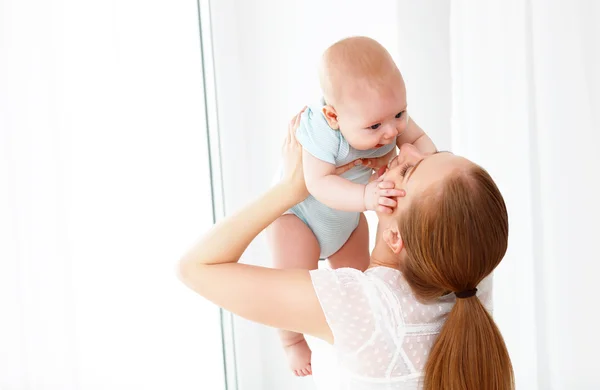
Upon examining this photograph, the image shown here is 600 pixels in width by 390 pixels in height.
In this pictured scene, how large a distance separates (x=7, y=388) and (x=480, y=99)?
1.47 metres

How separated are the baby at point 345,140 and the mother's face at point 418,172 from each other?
0.08 feet

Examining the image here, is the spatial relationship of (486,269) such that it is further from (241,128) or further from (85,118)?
(241,128)

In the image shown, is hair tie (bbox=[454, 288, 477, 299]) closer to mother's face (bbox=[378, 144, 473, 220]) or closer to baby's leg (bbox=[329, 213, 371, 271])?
mother's face (bbox=[378, 144, 473, 220])

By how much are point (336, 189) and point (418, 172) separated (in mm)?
170

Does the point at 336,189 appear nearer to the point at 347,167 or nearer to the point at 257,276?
the point at 347,167

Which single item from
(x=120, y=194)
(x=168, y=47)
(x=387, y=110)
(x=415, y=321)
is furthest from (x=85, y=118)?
(x=415, y=321)

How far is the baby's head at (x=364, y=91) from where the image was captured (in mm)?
1215

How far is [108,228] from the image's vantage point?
1.81 metres

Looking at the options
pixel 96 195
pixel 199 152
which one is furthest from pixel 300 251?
pixel 199 152

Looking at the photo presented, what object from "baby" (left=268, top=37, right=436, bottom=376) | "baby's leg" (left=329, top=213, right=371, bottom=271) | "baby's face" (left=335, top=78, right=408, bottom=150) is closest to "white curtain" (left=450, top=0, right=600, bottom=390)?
"baby's leg" (left=329, top=213, right=371, bottom=271)

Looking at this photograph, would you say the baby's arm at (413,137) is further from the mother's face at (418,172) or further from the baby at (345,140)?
the mother's face at (418,172)

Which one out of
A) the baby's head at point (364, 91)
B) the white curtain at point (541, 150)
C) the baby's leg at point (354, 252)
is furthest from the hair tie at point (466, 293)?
the white curtain at point (541, 150)

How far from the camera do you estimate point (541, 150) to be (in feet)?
7.18

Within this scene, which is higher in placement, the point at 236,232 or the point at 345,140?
the point at 345,140
